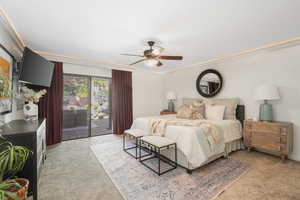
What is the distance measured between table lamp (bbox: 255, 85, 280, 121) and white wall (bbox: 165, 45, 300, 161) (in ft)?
0.93

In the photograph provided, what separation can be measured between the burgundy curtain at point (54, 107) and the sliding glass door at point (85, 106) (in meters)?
0.34

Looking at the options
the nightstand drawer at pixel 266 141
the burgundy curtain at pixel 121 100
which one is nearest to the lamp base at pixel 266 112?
the nightstand drawer at pixel 266 141

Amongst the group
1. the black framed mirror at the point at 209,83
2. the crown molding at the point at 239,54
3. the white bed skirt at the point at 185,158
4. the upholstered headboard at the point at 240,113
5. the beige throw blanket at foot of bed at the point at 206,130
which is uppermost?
the crown molding at the point at 239,54

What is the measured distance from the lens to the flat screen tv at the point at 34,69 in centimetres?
228

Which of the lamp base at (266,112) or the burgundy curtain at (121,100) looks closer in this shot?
the lamp base at (266,112)

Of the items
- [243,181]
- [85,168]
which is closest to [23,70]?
[85,168]

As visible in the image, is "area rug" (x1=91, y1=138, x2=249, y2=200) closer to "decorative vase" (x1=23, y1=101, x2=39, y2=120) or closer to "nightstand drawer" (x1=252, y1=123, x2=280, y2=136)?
"nightstand drawer" (x1=252, y1=123, x2=280, y2=136)

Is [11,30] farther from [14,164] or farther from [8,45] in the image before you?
[14,164]

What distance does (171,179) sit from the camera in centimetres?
210

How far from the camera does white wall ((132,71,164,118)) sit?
5.23m

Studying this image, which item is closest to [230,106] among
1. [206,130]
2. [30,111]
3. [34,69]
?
[206,130]

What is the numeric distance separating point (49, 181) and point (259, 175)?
3.38 meters

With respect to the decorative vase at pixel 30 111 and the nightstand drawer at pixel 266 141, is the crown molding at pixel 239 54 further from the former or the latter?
the decorative vase at pixel 30 111

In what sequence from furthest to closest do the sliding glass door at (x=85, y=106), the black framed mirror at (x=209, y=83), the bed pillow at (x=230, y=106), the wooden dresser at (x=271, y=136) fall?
1. the sliding glass door at (x=85, y=106)
2. the black framed mirror at (x=209, y=83)
3. the bed pillow at (x=230, y=106)
4. the wooden dresser at (x=271, y=136)
